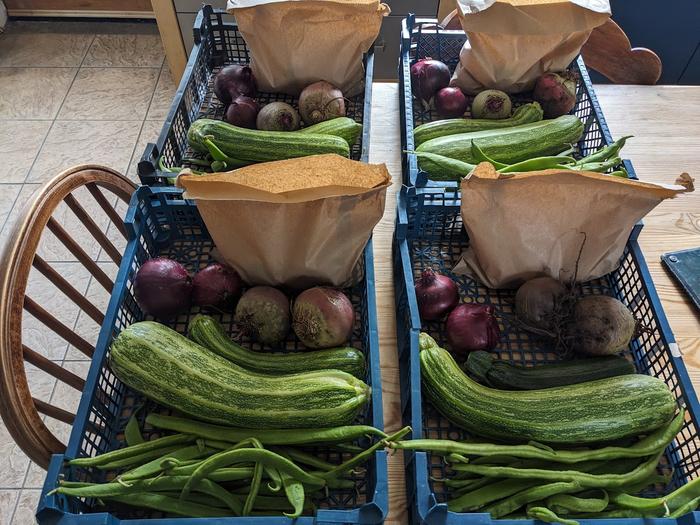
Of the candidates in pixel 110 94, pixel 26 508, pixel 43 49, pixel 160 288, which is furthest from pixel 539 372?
pixel 43 49

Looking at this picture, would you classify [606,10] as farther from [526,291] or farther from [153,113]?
[153,113]

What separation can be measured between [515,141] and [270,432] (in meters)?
0.94

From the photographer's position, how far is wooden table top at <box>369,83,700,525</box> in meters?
1.01

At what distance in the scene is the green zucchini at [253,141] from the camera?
125 cm

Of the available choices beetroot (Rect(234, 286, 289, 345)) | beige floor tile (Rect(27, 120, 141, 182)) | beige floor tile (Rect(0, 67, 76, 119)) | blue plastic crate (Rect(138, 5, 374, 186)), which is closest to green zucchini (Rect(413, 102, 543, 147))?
blue plastic crate (Rect(138, 5, 374, 186))

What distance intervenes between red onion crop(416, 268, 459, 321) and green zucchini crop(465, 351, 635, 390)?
0.11m

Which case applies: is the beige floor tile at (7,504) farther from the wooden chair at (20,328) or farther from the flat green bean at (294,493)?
the flat green bean at (294,493)

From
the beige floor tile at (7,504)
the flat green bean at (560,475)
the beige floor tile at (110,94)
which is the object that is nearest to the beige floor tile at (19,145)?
the beige floor tile at (110,94)

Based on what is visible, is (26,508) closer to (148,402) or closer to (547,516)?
(148,402)

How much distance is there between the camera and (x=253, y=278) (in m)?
1.04

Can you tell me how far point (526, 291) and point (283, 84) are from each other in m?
0.90

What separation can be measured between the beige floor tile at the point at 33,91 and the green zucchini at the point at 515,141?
7.43 feet

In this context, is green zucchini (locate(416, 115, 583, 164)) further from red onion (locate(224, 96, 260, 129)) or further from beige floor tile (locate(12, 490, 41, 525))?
beige floor tile (locate(12, 490, 41, 525))

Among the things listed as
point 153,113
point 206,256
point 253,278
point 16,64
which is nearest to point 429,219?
point 253,278
